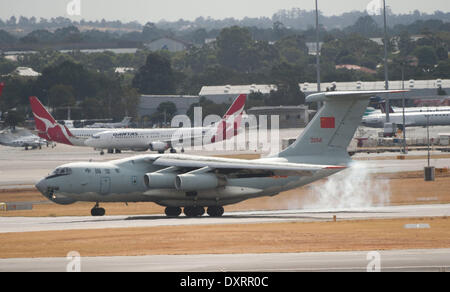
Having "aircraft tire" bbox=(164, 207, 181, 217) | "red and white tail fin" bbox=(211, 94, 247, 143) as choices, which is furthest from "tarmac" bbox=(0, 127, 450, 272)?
"red and white tail fin" bbox=(211, 94, 247, 143)

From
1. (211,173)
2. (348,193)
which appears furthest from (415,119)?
(211,173)

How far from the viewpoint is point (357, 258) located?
86.4 ft

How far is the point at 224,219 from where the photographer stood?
42.4 meters

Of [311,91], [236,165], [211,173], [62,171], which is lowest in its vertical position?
[211,173]

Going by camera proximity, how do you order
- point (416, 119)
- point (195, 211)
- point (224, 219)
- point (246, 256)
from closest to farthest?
1. point (246, 256)
2. point (224, 219)
3. point (195, 211)
4. point (416, 119)

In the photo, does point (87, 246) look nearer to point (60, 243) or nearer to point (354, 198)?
point (60, 243)

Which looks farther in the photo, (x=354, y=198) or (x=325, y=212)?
(x=354, y=198)

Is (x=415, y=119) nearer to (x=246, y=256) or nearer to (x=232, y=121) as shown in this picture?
(x=232, y=121)

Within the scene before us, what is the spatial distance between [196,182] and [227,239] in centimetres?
1163

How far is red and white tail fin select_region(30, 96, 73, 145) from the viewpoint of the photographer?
113 metres

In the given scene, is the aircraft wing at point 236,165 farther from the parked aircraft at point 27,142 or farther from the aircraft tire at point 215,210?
the parked aircraft at point 27,142
